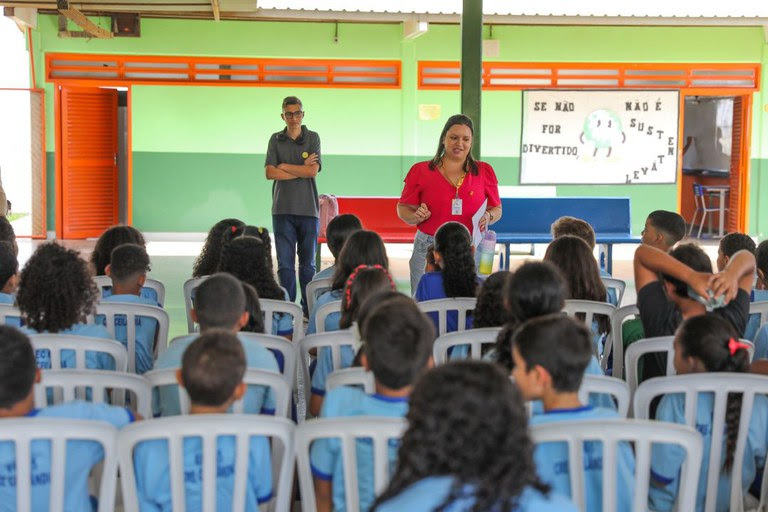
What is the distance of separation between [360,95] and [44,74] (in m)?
4.15

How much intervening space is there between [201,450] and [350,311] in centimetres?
144

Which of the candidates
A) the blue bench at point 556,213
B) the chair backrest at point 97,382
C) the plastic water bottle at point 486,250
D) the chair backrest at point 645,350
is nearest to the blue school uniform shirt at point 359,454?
the chair backrest at point 97,382

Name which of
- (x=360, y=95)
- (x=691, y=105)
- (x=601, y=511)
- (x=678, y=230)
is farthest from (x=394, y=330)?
(x=691, y=105)

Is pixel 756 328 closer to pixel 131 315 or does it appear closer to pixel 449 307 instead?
pixel 449 307

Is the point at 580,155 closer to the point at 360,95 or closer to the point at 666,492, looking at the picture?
the point at 360,95

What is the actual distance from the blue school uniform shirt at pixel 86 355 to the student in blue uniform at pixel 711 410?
75.3 inches

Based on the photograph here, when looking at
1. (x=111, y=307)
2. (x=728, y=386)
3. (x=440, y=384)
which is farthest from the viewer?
(x=111, y=307)

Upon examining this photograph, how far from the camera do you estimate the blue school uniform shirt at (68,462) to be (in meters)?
2.47

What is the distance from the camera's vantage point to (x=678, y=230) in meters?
5.05

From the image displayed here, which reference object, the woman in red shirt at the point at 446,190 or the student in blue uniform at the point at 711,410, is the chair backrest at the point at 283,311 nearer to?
the woman in red shirt at the point at 446,190

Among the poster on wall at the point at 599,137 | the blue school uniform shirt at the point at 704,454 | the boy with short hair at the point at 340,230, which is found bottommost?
the blue school uniform shirt at the point at 704,454

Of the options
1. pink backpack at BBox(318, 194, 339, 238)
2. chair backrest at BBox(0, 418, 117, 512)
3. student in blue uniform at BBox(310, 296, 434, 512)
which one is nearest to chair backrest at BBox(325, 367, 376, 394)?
student in blue uniform at BBox(310, 296, 434, 512)

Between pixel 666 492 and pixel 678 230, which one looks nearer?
pixel 666 492

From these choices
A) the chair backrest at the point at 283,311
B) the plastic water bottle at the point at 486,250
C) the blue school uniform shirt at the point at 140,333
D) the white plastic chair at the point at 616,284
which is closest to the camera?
the blue school uniform shirt at the point at 140,333
